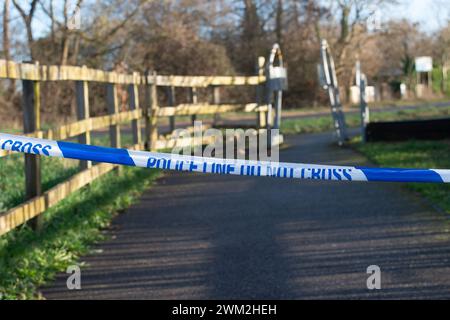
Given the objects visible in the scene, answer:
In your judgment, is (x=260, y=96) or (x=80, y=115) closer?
(x=80, y=115)

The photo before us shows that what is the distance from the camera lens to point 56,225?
703 cm

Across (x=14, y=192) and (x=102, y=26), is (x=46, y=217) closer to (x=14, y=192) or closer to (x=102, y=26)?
(x=14, y=192)

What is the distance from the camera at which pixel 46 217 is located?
7125 mm

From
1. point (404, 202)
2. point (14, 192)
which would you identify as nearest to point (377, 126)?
point (404, 202)

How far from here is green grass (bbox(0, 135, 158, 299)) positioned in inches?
219

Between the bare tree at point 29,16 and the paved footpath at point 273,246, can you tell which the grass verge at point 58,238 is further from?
the bare tree at point 29,16

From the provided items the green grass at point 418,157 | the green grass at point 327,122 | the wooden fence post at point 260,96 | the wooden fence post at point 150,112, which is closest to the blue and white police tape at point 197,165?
the green grass at point 418,157

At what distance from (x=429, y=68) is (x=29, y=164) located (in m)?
41.9

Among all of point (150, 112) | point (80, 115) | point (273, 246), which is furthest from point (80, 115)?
point (150, 112)

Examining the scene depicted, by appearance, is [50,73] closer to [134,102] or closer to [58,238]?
[58,238]

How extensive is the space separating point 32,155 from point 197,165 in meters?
3.64

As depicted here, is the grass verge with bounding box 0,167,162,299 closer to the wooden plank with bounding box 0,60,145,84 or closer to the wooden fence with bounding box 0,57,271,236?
the wooden fence with bounding box 0,57,271,236

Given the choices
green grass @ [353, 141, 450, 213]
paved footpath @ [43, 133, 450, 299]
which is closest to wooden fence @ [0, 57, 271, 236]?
paved footpath @ [43, 133, 450, 299]

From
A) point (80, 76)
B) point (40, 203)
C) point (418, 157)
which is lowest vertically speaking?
point (418, 157)
